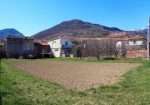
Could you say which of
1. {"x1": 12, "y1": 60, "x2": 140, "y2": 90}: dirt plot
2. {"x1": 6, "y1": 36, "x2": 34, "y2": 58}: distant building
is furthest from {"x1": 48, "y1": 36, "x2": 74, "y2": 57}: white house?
{"x1": 12, "y1": 60, "x2": 140, "y2": 90}: dirt plot

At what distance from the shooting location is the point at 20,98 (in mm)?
10969

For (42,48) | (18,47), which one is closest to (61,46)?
(42,48)

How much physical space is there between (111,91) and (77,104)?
3.58 metres

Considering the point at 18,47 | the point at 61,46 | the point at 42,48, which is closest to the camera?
the point at 18,47

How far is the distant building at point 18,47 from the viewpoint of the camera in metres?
73.2

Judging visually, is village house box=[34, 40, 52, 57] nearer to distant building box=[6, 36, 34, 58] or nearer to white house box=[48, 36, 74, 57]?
white house box=[48, 36, 74, 57]

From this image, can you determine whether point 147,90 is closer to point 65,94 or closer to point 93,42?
point 65,94

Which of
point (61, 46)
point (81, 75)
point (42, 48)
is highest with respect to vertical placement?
point (61, 46)

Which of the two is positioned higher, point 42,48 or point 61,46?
point 61,46

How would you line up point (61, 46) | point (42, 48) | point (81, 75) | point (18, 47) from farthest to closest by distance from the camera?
point (42, 48) → point (61, 46) → point (18, 47) → point (81, 75)

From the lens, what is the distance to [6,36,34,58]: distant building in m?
73.2

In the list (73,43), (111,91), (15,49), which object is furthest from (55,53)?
(111,91)

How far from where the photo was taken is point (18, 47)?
75062 millimetres

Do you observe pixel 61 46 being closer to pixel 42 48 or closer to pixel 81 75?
pixel 42 48
